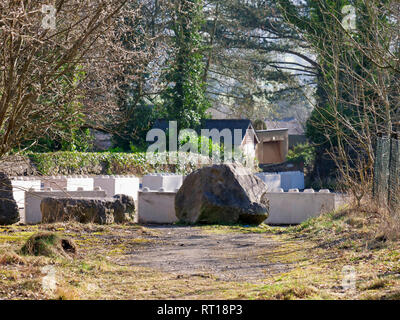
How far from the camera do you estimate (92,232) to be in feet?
35.7

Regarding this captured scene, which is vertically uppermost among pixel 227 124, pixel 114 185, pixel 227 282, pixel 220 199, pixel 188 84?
pixel 188 84

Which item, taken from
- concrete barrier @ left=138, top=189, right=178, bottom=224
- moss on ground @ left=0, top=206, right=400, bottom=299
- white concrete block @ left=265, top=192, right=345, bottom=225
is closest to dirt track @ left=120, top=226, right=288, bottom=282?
moss on ground @ left=0, top=206, right=400, bottom=299

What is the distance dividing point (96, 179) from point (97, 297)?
12.6 m

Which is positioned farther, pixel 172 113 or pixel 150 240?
pixel 172 113

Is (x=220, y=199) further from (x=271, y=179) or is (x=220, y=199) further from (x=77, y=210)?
(x=271, y=179)

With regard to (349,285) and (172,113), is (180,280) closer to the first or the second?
(349,285)

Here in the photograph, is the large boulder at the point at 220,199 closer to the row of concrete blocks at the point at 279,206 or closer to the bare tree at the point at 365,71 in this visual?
the row of concrete blocks at the point at 279,206

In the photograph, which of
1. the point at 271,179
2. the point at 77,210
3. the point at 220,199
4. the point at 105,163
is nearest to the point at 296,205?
the point at 220,199

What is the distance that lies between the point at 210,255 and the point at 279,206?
236 inches

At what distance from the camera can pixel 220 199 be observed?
1277cm

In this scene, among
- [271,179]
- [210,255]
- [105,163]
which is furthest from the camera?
[105,163]

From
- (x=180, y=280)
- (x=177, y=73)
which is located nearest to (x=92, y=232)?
(x=180, y=280)

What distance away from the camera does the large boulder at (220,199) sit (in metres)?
12.7

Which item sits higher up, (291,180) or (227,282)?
(291,180)
